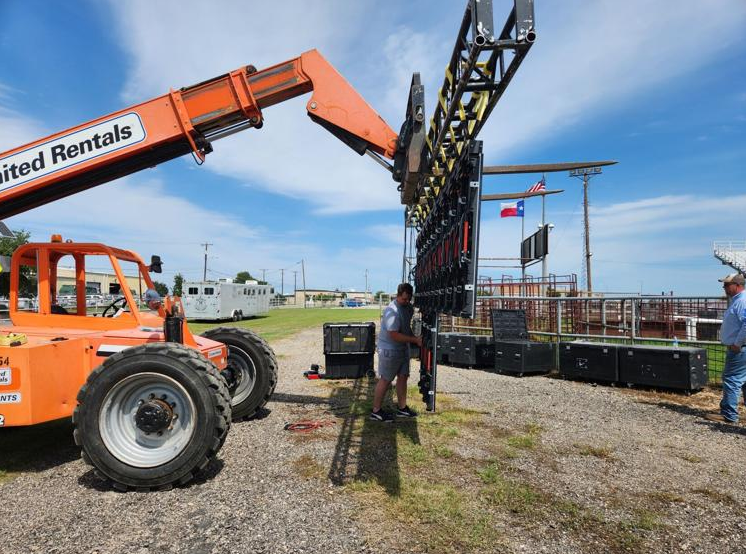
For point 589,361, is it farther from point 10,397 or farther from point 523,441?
point 10,397

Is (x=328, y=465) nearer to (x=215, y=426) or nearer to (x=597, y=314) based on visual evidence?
(x=215, y=426)

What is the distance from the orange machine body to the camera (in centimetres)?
430

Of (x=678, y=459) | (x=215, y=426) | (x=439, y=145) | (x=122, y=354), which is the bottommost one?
(x=678, y=459)

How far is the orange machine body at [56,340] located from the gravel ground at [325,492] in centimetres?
75

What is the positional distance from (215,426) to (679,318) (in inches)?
391

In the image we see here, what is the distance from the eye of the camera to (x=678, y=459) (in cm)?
507

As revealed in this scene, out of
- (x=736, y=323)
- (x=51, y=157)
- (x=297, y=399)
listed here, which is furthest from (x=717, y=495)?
(x=51, y=157)

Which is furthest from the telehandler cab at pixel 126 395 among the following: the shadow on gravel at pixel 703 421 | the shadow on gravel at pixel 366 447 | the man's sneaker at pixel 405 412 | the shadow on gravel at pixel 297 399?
the shadow on gravel at pixel 703 421

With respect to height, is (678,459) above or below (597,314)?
Answer: below

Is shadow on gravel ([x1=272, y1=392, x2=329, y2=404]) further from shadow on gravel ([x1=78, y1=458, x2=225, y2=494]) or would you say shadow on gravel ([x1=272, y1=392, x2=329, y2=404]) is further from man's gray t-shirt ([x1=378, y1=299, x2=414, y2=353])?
shadow on gravel ([x1=78, y1=458, x2=225, y2=494])

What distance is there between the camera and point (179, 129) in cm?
575

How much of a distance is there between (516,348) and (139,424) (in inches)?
303

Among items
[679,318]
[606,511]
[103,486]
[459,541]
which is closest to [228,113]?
[103,486]

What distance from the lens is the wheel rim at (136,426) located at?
167 inches
